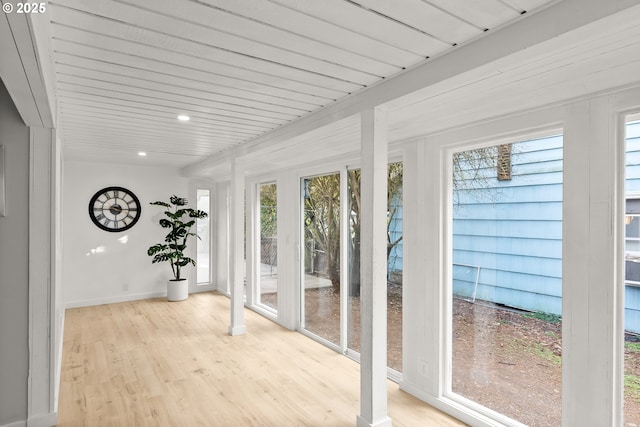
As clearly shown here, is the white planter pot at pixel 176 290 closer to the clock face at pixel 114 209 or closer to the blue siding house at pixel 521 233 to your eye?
the clock face at pixel 114 209

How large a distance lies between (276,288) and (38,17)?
4319 millimetres

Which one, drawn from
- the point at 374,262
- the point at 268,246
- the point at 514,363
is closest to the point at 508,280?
the point at 514,363

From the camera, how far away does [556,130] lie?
223 centimetres

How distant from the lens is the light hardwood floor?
2.72m

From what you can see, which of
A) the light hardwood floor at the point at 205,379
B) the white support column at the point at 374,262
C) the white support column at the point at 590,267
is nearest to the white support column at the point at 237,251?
the light hardwood floor at the point at 205,379

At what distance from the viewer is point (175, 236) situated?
6227mm

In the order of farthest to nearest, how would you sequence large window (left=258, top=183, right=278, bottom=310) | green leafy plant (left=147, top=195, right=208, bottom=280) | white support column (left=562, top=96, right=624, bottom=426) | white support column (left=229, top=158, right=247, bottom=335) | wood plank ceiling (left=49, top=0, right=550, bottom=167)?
1. green leafy plant (left=147, top=195, right=208, bottom=280)
2. large window (left=258, top=183, right=278, bottom=310)
3. white support column (left=229, top=158, right=247, bottom=335)
4. white support column (left=562, top=96, right=624, bottom=426)
5. wood plank ceiling (left=49, top=0, right=550, bottom=167)

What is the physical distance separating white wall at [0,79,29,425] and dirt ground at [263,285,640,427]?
3029mm

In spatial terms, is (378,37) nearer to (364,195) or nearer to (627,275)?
Answer: (364,195)

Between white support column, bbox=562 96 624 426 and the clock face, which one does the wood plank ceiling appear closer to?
white support column, bbox=562 96 624 426

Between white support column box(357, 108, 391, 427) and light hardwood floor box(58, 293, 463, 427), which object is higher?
white support column box(357, 108, 391, 427)

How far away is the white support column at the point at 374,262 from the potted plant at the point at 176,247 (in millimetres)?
4362

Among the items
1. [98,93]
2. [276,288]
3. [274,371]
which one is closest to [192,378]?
[274,371]

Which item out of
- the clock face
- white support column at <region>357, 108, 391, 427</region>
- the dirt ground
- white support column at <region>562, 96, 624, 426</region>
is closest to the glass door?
the dirt ground
